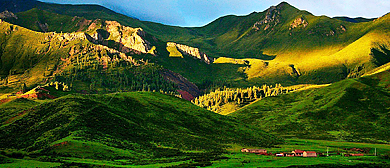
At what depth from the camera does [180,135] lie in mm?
124000

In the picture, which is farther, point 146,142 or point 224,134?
point 224,134

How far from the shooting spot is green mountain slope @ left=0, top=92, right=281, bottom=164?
79537 mm

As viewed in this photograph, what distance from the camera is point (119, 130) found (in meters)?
105

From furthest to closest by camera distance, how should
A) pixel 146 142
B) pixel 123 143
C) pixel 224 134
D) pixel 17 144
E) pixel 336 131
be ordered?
pixel 336 131 < pixel 224 134 < pixel 146 142 < pixel 123 143 < pixel 17 144

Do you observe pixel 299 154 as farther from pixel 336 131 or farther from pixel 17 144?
pixel 336 131

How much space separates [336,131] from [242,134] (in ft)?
263

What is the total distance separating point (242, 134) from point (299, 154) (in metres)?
58.0

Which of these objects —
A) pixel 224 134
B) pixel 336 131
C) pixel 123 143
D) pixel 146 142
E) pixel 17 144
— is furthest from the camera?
pixel 336 131

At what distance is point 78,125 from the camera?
9412 centimetres

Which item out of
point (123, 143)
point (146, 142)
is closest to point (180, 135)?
point (146, 142)

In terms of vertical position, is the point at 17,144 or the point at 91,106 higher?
the point at 91,106

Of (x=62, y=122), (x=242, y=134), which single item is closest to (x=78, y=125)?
(x=62, y=122)

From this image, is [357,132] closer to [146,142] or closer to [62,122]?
[146,142]

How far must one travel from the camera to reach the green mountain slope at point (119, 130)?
79537mm
